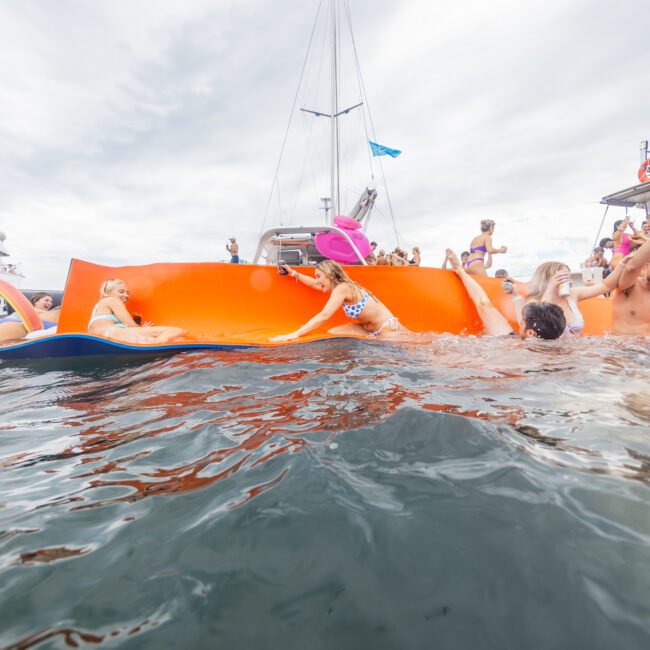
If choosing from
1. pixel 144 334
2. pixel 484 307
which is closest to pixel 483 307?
pixel 484 307

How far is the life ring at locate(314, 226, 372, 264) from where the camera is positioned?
5.67m

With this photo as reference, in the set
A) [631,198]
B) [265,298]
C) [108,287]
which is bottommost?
[265,298]

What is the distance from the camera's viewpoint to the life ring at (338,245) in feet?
18.6

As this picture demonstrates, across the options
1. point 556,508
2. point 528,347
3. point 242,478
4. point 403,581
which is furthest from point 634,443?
point 528,347

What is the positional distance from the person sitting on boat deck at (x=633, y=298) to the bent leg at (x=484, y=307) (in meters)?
1.08

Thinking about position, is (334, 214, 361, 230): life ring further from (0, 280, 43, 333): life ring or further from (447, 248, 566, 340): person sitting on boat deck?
(0, 280, 43, 333): life ring

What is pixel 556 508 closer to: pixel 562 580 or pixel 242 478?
pixel 562 580

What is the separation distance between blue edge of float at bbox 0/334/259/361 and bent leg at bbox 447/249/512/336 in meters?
2.86

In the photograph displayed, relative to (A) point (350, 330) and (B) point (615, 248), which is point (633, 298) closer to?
(A) point (350, 330)

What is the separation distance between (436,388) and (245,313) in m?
3.26

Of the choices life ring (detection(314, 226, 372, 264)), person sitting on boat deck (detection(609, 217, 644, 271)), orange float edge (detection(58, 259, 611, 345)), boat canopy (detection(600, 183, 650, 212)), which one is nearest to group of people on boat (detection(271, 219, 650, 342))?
orange float edge (detection(58, 259, 611, 345))

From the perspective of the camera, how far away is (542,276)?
4301mm

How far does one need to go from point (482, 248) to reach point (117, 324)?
20.5 ft

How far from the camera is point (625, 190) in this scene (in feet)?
40.7
